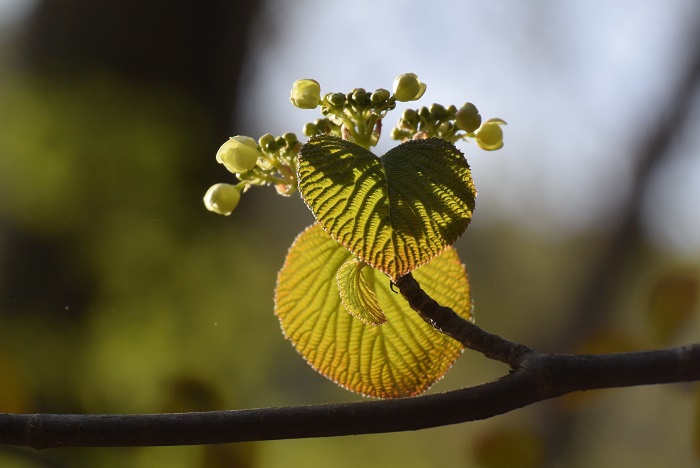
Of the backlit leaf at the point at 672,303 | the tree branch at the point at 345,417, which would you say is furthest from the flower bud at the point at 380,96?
the backlit leaf at the point at 672,303

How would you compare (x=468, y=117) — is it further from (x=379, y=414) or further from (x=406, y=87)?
(x=379, y=414)

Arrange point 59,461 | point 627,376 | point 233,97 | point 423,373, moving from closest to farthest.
A: point 627,376 → point 423,373 → point 59,461 → point 233,97

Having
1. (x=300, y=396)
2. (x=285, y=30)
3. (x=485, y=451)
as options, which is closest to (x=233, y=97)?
(x=285, y=30)

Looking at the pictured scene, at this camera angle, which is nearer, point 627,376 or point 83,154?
point 627,376

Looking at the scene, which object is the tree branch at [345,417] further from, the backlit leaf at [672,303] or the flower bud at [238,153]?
the backlit leaf at [672,303]

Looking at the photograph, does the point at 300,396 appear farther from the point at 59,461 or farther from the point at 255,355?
the point at 59,461

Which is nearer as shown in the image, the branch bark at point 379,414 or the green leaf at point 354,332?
the branch bark at point 379,414
